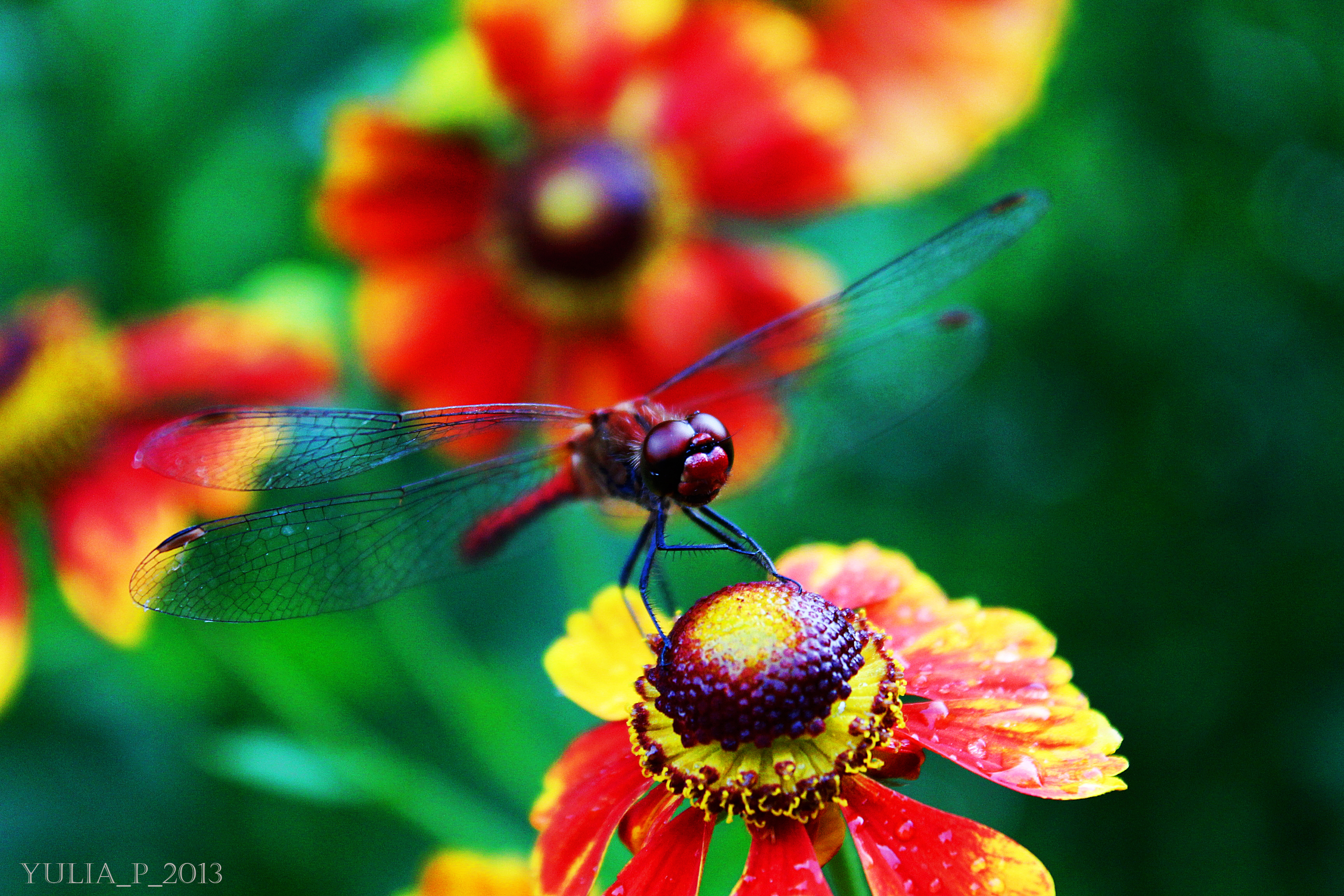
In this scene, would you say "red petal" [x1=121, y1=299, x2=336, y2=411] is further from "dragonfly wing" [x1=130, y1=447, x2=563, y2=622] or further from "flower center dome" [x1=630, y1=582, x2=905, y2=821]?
"flower center dome" [x1=630, y1=582, x2=905, y2=821]

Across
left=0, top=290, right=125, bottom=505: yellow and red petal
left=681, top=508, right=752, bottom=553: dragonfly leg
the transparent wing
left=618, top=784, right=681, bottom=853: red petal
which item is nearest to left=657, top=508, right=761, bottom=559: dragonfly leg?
left=681, top=508, right=752, bottom=553: dragonfly leg

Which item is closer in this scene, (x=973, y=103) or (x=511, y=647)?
(x=511, y=647)

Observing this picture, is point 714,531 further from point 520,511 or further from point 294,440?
point 294,440

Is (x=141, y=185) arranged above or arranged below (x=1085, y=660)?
above

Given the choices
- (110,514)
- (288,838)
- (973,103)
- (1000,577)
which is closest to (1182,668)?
(1000,577)

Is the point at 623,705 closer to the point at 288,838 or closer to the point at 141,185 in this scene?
the point at 288,838

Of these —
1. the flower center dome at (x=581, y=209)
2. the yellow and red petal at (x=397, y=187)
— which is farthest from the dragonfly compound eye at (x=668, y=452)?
the flower center dome at (x=581, y=209)

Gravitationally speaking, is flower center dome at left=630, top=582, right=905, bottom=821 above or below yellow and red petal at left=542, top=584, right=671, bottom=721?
below
